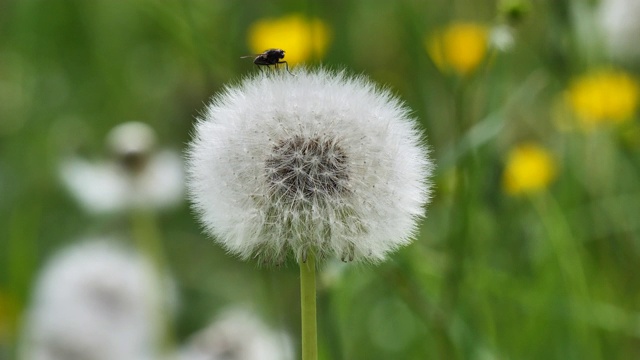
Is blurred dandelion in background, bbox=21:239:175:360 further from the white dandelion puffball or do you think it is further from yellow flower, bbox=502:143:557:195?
the white dandelion puffball

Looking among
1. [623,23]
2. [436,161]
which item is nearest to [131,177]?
[436,161]

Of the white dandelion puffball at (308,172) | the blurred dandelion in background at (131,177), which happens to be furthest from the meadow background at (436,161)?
the blurred dandelion in background at (131,177)

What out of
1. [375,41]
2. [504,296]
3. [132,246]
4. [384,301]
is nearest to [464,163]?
[504,296]

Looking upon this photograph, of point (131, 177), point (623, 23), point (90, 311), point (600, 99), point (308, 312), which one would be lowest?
point (308, 312)

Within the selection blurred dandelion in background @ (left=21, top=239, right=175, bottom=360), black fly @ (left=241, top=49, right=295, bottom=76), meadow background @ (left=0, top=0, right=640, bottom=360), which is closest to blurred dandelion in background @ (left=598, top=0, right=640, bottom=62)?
meadow background @ (left=0, top=0, right=640, bottom=360)

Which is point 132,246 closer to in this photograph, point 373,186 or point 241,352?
point 241,352

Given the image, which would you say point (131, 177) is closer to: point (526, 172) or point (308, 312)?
point (526, 172)
